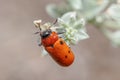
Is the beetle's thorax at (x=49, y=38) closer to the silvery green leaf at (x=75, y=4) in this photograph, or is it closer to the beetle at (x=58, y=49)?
the beetle at (x=58, y=49)

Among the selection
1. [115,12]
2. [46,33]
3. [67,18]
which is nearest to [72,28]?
[67,18]

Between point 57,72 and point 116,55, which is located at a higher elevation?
point 116,55

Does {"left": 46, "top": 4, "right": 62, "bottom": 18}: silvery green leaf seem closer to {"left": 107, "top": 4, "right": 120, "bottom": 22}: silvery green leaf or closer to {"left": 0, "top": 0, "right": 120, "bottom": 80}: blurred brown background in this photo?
{"left": 107, "top": 4, "right": 120, "bottom": 22}: silvery green leaf

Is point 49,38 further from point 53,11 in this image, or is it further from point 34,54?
point 34,54

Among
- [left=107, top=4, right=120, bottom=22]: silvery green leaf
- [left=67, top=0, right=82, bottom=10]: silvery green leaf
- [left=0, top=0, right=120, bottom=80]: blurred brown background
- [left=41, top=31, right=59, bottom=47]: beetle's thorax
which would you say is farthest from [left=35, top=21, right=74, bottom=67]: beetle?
[left=0, top=0, right=120, bottom=80]: blurred brown background

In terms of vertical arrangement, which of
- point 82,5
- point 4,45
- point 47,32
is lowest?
point 47,32

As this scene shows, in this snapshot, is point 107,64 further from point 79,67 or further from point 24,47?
point 24,47

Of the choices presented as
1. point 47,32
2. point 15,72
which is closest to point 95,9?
point 47,32
